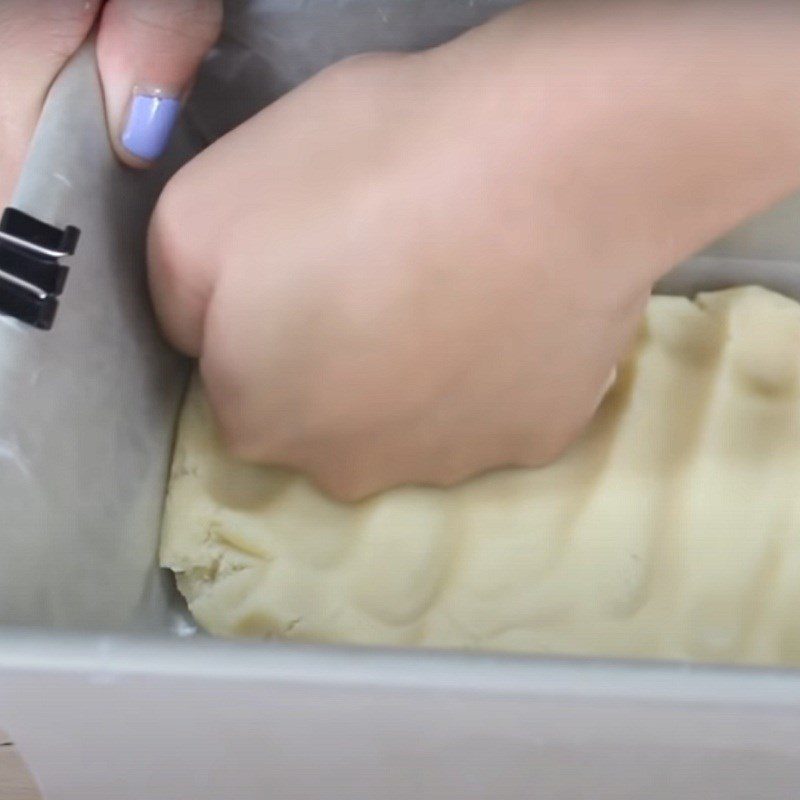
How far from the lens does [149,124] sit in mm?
493

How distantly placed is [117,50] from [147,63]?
16 millimetres

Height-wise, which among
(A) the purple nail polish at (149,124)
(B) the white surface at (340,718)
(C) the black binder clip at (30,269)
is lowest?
(B) the white surface at (340,718)

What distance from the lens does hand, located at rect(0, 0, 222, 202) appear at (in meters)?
0.48

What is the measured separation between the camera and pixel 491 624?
0.50 metres

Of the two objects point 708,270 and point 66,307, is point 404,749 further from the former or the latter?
point 708,270

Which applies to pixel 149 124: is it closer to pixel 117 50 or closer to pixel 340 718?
pixel 117 50

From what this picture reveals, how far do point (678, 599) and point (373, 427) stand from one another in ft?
0.56

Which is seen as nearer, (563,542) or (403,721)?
(403,721)

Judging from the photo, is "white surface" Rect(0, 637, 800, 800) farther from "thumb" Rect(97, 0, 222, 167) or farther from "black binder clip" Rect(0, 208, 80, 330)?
"thumb" Rect(97, 0, 222, 167)

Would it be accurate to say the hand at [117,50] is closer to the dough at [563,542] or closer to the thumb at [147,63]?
the thumb at [147,63]

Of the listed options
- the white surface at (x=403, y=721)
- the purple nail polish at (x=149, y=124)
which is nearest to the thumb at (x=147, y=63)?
the purple nail polish at (x=149, y=124)

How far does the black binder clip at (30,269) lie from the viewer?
0.42 meters

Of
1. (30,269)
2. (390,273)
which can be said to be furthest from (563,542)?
(30,269)

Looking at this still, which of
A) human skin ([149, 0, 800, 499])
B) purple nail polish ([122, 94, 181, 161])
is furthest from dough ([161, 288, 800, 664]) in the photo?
purple nail polish ([122, 94, 181, 161])
